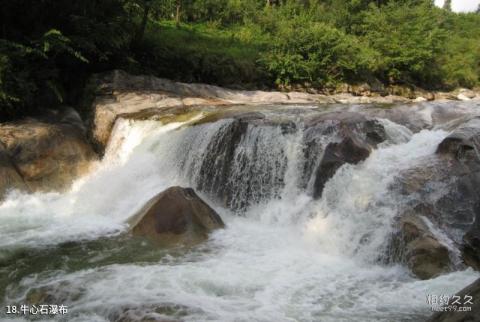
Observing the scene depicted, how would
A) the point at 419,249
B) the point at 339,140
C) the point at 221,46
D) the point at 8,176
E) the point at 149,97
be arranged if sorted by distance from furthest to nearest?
the point at 221,46 → the point at 149,97 → the point at 8,176 → the point at 339,140 → the point at 419,249

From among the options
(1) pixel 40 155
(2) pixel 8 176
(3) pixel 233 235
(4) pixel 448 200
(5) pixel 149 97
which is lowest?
(3) pixel 233 235

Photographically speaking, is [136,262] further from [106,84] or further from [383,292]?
[106,84]

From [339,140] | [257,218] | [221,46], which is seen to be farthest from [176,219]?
[221,46]

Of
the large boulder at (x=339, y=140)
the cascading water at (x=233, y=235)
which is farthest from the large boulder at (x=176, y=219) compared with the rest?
the large boulder at (x=339, y=140)

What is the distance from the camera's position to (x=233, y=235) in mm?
7289

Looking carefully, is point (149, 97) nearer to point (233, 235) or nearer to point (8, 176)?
point (8, 176)

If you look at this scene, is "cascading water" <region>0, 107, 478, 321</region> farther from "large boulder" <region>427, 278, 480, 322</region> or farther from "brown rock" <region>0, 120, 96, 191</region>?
"large boulder" <region>427, 278, 480, 322</region>

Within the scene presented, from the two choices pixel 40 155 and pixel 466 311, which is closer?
pixel 466 311

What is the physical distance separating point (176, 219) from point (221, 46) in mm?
12099

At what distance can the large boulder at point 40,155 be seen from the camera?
381 inches

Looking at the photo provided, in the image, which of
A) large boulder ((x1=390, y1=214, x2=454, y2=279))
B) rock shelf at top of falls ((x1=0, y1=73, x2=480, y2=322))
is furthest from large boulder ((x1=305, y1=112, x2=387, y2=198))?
large boulder ((x1=390, y1=214, x2=454, y2=279))

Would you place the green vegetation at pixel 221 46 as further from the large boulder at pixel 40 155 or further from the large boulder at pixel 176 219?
the large boulder at pixel 176 219

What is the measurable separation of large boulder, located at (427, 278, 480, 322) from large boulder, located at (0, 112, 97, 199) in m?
8.45

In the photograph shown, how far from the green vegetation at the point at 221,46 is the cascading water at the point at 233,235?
2.59 metres
